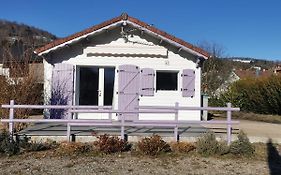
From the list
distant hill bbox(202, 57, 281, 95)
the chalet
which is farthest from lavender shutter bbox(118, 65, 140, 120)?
distant hill bbox(202, 57, 281, 95)

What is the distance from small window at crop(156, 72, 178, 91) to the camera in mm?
16203

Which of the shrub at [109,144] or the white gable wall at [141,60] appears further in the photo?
the white gable wall at [141,60]

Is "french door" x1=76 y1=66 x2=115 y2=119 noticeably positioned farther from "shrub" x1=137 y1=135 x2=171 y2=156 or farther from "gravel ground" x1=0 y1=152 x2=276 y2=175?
"gravel ground" x1=0 y1=152 x2=276 y2=175

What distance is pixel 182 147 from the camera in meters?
10.9

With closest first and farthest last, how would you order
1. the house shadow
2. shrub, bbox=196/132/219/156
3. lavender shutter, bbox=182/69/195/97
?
1. the house shadow
2. shrub, bbox=196/132/219/156
3. lavender shutter, bbox=182/69/195/97

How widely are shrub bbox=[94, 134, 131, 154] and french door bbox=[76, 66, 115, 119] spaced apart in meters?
5.46

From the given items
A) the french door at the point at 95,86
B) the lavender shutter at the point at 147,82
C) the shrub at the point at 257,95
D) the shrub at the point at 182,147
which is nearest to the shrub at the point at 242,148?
the shrub at the point at 182,147

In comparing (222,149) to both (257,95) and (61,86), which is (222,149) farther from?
(257,95)

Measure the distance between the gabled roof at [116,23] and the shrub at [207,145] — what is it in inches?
225

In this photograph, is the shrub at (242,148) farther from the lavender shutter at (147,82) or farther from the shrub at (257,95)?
the shrub at (257,95)

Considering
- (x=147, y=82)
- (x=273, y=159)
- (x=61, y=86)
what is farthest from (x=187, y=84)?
(x=273, y=159)

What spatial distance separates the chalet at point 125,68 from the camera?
620 inches

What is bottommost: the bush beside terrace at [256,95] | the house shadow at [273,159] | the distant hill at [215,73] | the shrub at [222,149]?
the house shadow at [273,159]

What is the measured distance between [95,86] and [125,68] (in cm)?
152
